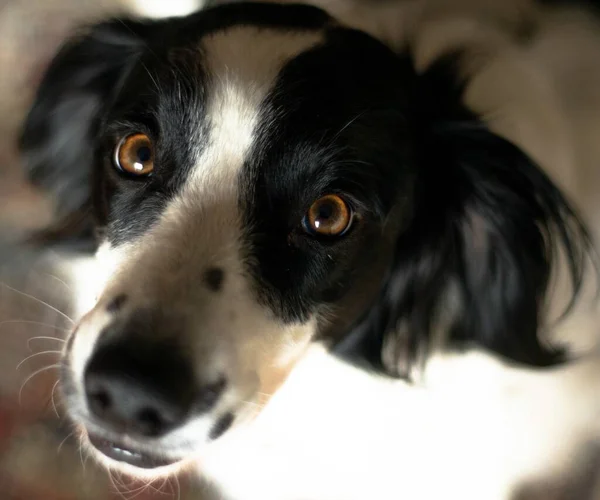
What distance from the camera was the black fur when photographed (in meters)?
0.86

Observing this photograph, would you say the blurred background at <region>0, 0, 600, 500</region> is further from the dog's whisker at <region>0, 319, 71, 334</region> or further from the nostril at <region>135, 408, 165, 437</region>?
the nostril at <region>135, 408, 165, 437</region>

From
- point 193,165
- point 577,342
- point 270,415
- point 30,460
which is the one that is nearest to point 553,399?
point 577,342

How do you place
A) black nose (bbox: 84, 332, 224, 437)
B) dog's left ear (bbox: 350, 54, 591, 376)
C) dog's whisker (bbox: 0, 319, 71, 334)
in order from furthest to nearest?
1. dog's whisker (bbox: 0, 319, 71, 334)
2. dog's left ear (bbox: 350, 54, 591, 376)
3. black nose (bbox: 84, 332, 224, 437)

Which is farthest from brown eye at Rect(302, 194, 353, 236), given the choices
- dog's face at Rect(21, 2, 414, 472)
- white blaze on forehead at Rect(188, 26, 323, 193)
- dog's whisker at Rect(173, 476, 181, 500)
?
dog's whisker at Rect(173, 476, 181, 500)

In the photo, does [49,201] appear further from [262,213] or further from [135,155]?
[262,213]

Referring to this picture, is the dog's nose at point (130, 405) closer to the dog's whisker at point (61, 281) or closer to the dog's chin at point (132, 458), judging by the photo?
the dog's chin at point (132, 458)

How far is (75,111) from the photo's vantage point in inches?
47.2

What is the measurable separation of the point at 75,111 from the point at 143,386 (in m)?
0.67

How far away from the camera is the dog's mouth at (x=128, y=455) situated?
0.85m

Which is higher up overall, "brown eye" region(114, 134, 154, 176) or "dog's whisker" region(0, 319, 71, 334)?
"brown eye" region(114, 134, 154, 176)

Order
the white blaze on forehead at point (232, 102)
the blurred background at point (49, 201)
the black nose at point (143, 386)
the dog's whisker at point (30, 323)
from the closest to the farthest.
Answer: the black nose at point (143, 386)
the white blaze on forehead at point (232, 102)
the blurred background at point (49, 201)
the dog's whisker at point (30, 323)

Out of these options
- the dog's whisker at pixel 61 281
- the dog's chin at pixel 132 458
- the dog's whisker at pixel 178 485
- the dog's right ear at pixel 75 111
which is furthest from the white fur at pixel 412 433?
the dog's right ear at pixel 75 111

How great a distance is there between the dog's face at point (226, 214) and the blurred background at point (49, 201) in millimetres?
336

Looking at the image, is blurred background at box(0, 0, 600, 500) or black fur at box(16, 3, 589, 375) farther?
blurred background at box(0, 0, 600, 500)
